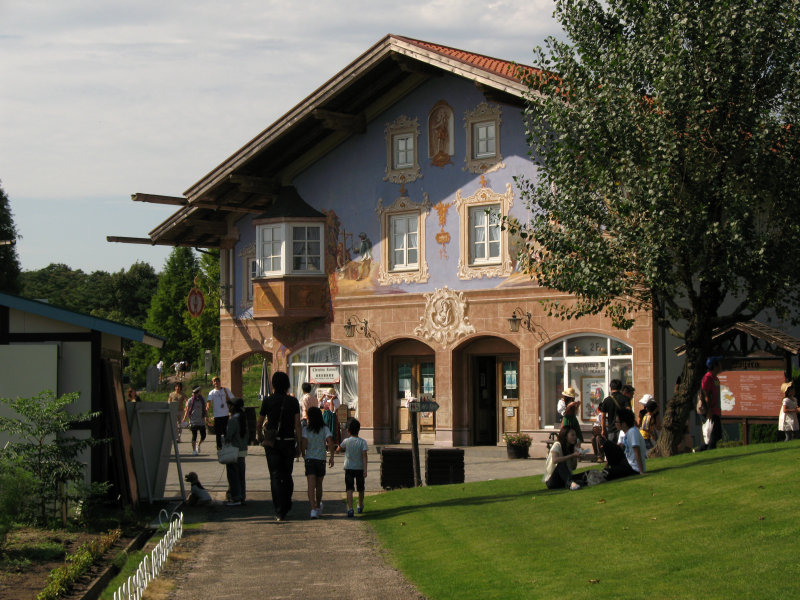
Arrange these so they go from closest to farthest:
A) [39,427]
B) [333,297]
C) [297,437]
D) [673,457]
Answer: [39,427] < [297,437] < [673,457] < [333,297]

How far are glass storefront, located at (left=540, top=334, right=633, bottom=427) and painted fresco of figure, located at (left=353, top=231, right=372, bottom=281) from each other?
587 cm

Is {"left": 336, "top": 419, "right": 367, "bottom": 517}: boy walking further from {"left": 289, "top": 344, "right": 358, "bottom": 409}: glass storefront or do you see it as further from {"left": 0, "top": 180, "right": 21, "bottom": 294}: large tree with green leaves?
{"left": 0, "top": 180, "right": 21, "bottom": 294}: large tree with green leaves

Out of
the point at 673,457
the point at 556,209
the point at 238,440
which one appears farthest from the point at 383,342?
the point at 238,440

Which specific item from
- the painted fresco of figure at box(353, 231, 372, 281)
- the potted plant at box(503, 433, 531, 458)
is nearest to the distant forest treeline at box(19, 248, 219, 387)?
the painted fresco of figure at box(353, 231, 372, 281)

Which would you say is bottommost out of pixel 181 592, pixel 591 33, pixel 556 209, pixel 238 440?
pixel 181 592

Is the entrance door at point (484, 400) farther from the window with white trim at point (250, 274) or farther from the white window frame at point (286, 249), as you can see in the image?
the window with white trim at point (250, 274)

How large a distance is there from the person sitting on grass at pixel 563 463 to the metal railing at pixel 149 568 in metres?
5.72

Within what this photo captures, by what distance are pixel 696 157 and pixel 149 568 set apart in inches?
498

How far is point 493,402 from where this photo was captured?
104 ft

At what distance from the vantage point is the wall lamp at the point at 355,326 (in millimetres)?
32594

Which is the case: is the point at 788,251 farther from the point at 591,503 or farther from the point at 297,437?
the point at 297,437

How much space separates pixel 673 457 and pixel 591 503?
5.79m

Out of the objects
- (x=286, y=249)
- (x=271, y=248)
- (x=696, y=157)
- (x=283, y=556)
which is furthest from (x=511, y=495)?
(x=271, y=248)

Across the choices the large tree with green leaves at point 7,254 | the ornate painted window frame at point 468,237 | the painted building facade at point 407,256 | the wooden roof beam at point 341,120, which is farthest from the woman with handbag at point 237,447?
the large tree with green leaves at point 7,254
